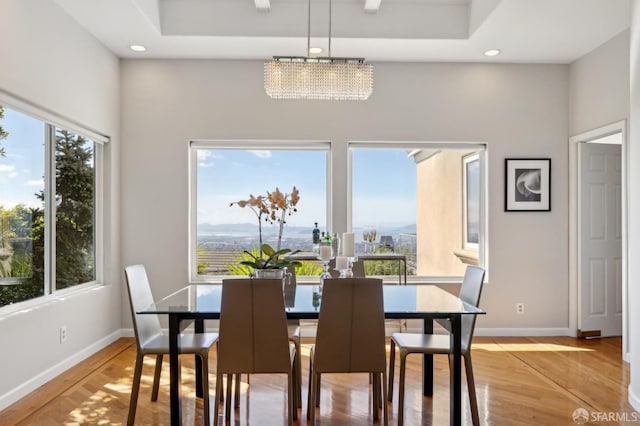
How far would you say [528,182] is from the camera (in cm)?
505

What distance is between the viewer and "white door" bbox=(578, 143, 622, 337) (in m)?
4.94

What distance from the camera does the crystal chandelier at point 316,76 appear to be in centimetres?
321

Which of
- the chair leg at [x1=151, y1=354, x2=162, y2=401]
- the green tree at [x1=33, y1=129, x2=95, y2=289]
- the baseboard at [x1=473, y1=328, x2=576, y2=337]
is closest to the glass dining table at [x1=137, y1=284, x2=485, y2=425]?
the chair leg at [x1=151, y1=354, x2=162, y2=401]

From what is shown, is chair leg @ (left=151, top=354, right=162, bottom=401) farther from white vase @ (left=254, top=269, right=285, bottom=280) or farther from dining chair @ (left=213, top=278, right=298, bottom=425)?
white vase @ (left=254, top=269, right=285, bottom=280)

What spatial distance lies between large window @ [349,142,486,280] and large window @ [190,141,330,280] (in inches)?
16.7

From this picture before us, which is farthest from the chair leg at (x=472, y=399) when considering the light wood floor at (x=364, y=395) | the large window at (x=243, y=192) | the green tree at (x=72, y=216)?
the green tree at (x=72, y=216)

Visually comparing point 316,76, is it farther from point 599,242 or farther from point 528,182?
point 599,242

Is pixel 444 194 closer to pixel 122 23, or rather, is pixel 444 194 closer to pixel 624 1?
pixel 624 1

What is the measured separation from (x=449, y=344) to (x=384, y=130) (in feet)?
8.87

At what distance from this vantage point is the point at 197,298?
2.98m

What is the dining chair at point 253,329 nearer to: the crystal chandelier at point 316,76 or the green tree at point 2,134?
the crystal chandelier at point 316,76

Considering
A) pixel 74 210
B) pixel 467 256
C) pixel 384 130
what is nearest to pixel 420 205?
pixel 467 256

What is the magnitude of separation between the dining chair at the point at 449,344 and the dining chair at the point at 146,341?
111cm

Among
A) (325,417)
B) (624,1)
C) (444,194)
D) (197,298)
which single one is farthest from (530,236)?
(197,298)
